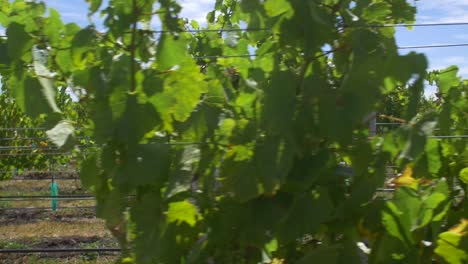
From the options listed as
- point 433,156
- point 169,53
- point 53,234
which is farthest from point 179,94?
point 53,234

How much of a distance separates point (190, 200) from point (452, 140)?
88 centimetres

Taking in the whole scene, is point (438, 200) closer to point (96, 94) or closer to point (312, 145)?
point (312, 145)

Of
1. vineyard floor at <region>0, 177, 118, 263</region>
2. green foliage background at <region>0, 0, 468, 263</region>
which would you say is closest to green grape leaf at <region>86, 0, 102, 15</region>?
green foliage background at <region>0, 0, 468, 263</region>

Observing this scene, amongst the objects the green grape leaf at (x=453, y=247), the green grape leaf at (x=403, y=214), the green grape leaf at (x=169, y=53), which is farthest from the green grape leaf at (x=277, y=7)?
the green grape leaf at (x=453, y=247)

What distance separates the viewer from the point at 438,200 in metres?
1.62

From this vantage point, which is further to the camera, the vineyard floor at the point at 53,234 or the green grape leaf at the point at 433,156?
the vineyard floor at the point at 53,234

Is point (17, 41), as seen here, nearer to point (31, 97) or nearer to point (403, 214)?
point (31, 97)

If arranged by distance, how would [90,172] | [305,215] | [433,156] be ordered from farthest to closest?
[433,156] < [90,172] < [305,215]

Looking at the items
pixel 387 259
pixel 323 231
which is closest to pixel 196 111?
pixel 323 231

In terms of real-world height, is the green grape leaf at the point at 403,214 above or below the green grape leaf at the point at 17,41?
below

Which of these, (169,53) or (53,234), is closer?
(169,53)

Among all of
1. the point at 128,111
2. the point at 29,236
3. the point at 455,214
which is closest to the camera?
the point at 128,111

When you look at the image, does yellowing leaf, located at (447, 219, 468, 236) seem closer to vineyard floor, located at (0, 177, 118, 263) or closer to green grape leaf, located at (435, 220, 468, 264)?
green grape leaf, located at (435, 220, 468, 264)

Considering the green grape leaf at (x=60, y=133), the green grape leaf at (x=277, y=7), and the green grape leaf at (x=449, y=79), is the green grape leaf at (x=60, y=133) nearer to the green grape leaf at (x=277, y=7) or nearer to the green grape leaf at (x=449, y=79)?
the green grape leaf at (x=277, y=7)
